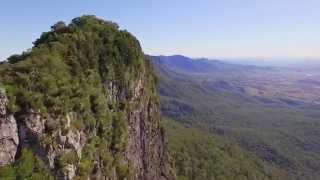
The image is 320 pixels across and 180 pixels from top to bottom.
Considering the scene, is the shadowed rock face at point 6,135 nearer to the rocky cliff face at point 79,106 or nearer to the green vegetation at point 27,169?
the rocky cliff face at point 79,106

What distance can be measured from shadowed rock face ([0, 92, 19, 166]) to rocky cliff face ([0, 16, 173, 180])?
7 centimetres

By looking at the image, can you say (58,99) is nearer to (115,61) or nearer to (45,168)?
(45,168)

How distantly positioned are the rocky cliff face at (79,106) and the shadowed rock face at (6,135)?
0.07 metres

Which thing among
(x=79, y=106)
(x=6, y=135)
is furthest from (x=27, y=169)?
(x=79, y=106)

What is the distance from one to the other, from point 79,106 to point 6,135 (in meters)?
9.98

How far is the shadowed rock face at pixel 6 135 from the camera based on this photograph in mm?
39625

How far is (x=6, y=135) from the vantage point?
131 feet

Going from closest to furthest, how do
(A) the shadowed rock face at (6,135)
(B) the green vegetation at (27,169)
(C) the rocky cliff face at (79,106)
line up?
(B) the green vegetation at (27,169)
(A) the shadowed rock face at (6,135)
(C) the rocky cliff face at (79,106)

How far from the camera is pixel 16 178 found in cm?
3912

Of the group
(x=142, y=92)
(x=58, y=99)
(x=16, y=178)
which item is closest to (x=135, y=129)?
(x=142, y=92)

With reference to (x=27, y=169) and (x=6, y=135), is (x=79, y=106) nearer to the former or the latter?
(x=6, y=135)

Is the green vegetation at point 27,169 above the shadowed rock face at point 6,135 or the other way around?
the other way around

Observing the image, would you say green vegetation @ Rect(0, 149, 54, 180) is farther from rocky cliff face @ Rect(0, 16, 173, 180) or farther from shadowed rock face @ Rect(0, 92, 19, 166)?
shadowed rock face @ Rect(0, 92, 19, 166)

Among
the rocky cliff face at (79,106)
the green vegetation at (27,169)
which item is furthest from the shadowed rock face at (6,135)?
the green vegetation at (27,169)
